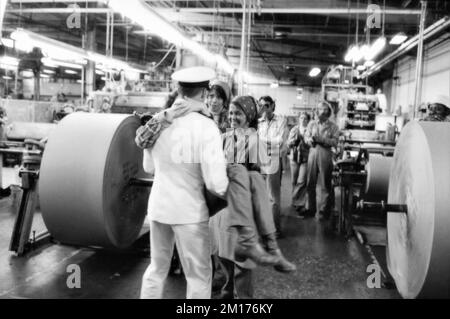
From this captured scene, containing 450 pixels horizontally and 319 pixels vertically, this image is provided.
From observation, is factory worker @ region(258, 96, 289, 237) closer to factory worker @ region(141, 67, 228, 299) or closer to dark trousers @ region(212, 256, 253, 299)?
dark trousers @ region(212, 256, 253, 299)

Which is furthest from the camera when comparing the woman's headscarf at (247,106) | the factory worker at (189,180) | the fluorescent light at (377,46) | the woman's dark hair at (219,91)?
the fluorescent light at (377,46)

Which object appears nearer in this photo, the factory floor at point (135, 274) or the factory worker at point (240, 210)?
the factory worker at point (240, 210)

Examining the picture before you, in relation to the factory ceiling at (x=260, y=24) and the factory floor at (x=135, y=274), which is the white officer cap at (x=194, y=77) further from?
the factory ceiling at (x=260, y=24)

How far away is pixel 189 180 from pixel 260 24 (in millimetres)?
10595

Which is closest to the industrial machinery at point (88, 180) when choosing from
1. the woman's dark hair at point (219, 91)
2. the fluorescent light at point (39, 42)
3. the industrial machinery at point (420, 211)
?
the woman's dark hair at point (219, 91)

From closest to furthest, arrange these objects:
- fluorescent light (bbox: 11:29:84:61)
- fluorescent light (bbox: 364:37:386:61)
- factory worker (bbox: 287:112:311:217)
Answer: factory worker (bbox: 287:112:311:217) < fluorescent light (bbox: 11:29:84:61) < fluorescent light (bbox: 364:37:386:61)

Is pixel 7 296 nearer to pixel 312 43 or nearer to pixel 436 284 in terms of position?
pixel 436 284

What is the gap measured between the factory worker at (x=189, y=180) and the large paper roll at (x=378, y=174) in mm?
Result: 3235

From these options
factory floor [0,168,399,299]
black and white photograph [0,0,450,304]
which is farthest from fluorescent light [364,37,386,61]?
factory floor [0,168,399,299]

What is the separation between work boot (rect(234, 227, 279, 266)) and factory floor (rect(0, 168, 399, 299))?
753mm

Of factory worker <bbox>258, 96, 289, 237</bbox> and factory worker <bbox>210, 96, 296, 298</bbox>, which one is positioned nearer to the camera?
factory worker <bbox>210, 96, 296, 298</bbox>

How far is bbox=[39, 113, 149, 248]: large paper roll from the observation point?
3.09 metres

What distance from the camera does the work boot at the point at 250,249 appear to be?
8.03ft
